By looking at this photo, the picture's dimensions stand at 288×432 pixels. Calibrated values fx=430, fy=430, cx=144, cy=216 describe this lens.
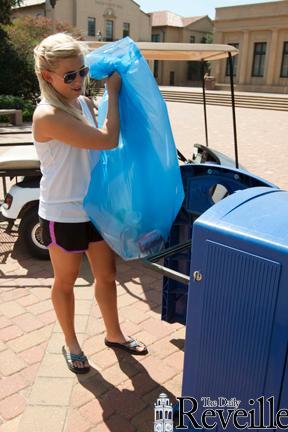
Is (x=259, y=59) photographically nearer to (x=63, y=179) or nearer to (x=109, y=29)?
(x=109, y=29)

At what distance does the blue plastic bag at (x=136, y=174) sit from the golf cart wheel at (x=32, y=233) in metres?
1.95

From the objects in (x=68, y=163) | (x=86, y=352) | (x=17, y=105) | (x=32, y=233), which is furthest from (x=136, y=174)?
(x=17, y=105)

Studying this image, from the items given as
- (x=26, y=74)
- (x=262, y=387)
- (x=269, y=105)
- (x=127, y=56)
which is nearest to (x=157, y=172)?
(x=127, y=56)

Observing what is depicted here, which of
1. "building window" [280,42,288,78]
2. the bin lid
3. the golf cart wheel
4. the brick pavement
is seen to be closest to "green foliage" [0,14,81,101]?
the golf cart wheel

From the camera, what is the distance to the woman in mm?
1977

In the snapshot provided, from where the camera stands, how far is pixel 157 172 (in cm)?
225

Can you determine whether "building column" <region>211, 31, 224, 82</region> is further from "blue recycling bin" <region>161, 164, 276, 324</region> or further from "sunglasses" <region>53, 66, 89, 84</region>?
"sunglasses" <region>53, 66, 89, 84</region>

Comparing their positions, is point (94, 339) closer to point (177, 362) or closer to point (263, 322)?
point (177, 362)

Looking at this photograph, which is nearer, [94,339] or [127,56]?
[127,56]

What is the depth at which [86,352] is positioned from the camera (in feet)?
9.31

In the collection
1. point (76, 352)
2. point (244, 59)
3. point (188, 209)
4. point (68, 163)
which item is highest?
point (244, 59)

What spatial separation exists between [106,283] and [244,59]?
1413 inches

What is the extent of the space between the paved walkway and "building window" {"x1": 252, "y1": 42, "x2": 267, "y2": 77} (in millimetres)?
34524

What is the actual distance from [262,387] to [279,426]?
153mm
